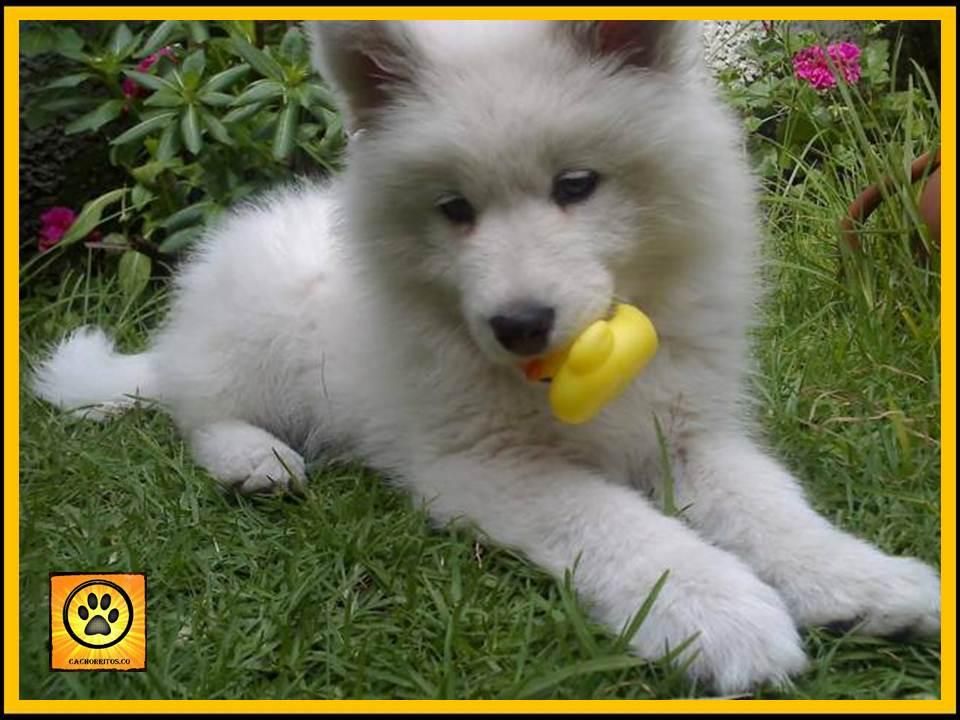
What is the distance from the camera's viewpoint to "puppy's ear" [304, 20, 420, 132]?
94.4 inches

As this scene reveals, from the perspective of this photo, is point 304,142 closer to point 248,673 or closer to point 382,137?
point 382,137

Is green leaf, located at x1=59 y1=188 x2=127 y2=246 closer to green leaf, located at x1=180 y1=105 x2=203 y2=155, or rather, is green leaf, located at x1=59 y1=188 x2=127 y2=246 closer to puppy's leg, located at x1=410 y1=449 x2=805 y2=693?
green leaf, located at x1=180 y1=105 x2=203 y2=155

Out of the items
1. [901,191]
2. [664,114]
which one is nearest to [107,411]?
[664,114]

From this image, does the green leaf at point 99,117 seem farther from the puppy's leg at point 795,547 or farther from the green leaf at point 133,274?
the puppy's leg at point 795,547

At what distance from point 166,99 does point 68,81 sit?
336 millimetres

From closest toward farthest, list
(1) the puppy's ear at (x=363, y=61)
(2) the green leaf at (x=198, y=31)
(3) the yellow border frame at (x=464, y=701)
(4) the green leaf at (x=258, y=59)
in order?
(3) the yellow border frame at (x=464, y=701)
(1) the puppy's ear at (x=363, y=61)
(2) the green leaf at (x=198, y=31)
(4) the green leaf at (x=258, y=59)

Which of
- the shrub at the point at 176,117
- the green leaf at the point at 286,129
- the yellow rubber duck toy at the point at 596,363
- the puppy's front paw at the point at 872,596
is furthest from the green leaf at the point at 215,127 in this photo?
the puppy's front paw at the point at 872,596

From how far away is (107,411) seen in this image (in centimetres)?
352

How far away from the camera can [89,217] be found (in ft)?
14.2

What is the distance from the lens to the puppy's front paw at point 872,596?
2.07 meters

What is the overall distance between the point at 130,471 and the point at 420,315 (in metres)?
0.89

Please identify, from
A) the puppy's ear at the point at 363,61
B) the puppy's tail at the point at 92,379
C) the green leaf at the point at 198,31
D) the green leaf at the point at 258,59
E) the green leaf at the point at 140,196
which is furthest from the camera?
the green leaf at the point at 140,196

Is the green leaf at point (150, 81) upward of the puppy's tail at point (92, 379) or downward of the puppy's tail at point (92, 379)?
upward

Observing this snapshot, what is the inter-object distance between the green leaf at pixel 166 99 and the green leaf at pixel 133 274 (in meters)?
0.72
